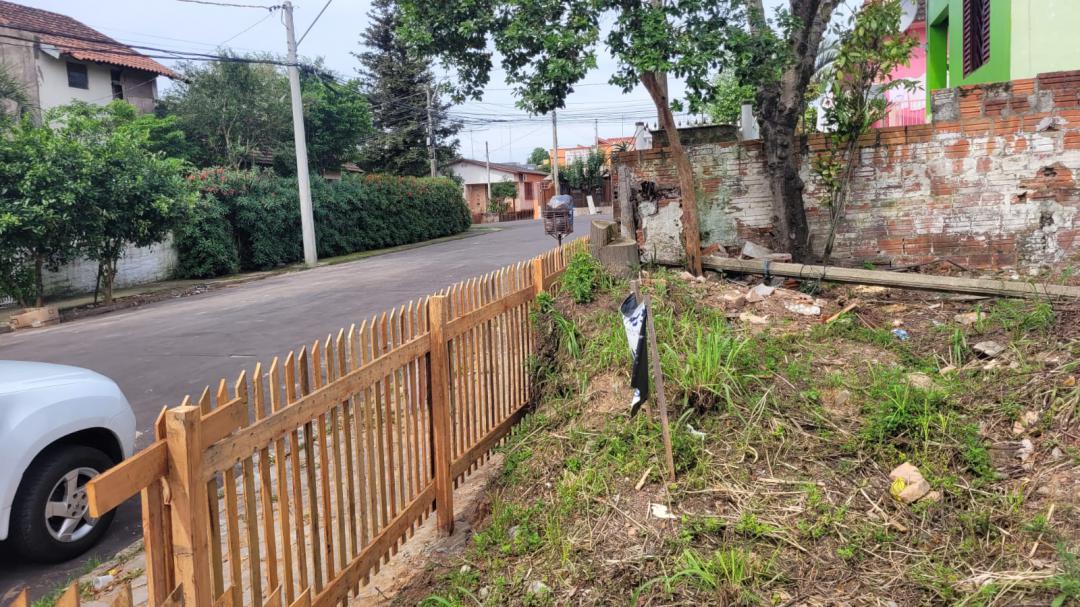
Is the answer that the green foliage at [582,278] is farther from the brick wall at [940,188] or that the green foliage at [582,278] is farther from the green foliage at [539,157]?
the green foliage at [539,157]

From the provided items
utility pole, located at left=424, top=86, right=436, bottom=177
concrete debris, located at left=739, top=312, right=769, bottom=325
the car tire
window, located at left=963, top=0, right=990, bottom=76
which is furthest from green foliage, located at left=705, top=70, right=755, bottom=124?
utility pole, located at left=424, top=86, right=436, bottom=177

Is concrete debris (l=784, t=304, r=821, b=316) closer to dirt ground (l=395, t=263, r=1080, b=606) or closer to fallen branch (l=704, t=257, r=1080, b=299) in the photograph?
fallen branch (l=704, t=257, r=1080, b=299)

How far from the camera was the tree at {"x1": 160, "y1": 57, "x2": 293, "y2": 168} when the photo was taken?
2839 centimetres

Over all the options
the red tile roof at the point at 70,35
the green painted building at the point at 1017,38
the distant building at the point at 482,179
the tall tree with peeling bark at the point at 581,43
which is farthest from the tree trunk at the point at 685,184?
the distant building at the point at 482,179

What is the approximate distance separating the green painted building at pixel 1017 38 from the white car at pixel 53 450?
37.7 feet

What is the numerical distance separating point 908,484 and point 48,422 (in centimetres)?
453

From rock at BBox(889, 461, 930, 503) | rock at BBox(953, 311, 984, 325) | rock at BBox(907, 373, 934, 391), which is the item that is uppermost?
rock at BBox(953, 311, 984, 325)

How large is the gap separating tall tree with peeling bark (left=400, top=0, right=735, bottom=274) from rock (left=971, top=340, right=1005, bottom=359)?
144 inches

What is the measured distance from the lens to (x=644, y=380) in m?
4.00

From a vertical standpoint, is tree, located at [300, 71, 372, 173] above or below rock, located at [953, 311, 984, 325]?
above

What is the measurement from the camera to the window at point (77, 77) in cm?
2938

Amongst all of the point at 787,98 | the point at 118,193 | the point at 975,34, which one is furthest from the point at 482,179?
the point at 787,98

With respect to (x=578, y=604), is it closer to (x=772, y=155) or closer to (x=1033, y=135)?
(x=772, y=155)

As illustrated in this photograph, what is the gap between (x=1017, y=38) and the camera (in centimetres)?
1060
